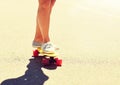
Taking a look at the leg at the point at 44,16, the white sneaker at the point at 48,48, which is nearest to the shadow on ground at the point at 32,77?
the white sneaker at the point at 48,48

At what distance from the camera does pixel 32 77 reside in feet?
17.7

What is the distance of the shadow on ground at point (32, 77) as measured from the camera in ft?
17.1

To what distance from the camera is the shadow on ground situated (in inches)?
205

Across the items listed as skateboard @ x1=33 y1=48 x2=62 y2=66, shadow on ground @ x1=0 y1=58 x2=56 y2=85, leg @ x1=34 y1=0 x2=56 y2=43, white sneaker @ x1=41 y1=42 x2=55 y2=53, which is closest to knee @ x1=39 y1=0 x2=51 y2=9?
leg @ x1=34 y1=0 x2=56 y2=43

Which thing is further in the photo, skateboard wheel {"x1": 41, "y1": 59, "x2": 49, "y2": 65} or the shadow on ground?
skateboard wheel {"x1": 41, "y1": 59, "x2": 49, "y2": 65}

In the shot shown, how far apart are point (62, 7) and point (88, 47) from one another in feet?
9.24

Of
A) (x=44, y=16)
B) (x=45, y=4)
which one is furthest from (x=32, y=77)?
(x=45, y=4)

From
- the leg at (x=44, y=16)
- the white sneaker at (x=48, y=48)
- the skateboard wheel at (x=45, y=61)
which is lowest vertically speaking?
the skateboard wheel at (x=45, y=61)

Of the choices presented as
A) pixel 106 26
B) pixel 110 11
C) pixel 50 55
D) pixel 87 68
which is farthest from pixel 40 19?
pixel 110 11

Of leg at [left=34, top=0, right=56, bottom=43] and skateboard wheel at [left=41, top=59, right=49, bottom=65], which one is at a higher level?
leg at [left=34, top=0, right=56, bottom=43]

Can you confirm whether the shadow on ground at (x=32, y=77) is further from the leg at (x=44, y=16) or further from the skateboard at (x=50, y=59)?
the leg at (x=44, y=16)

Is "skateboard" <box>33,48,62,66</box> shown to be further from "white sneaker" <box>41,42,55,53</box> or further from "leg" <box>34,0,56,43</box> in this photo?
"leg" <box>34,0,56,43</box>

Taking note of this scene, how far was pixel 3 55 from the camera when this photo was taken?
244 inches

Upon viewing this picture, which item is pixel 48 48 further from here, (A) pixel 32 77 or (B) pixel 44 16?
(A) pixel 32 77
